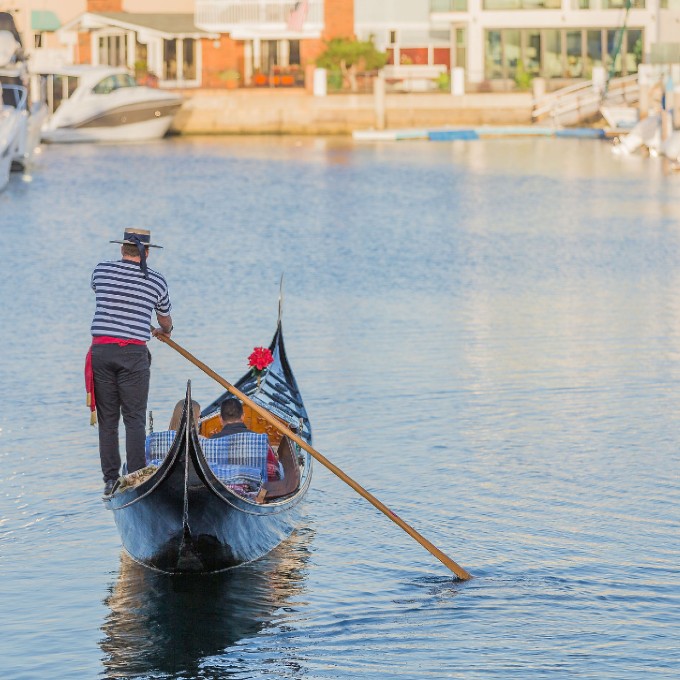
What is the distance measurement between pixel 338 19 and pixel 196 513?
67.2m

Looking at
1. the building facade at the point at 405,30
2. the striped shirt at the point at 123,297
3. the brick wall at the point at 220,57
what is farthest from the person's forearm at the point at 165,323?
the building facade at the point at 405,30

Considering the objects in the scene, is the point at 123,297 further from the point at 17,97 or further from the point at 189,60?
the point at 189,60

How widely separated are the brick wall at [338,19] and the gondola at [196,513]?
2547 inches

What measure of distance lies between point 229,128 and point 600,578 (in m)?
61.0

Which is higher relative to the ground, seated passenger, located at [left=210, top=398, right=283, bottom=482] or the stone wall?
the stone wall

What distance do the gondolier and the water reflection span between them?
33.5 inches

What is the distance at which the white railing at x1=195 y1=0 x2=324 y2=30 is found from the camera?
76.0 metres

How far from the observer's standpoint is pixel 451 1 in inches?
3031

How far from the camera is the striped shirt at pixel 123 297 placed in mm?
11898

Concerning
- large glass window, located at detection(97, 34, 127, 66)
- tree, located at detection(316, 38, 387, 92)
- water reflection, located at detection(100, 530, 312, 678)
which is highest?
large glass window, located at detection(97, 34, 127, 66)

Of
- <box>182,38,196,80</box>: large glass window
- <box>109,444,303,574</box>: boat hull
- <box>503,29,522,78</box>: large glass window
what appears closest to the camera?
<box>109,444,303,574</box>: boat hull

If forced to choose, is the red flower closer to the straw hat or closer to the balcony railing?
the straw hat

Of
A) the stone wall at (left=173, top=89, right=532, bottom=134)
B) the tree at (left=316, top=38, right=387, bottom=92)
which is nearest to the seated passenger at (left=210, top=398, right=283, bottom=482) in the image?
the stone wall at (left=173, top=89, right=532, bottom=134)

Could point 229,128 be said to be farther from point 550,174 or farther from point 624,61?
point 550,174
